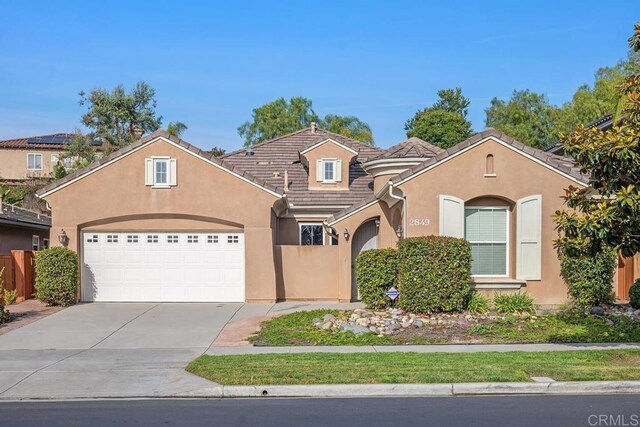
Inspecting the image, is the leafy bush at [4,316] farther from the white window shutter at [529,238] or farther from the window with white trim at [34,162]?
the window with white trim at [34,162]

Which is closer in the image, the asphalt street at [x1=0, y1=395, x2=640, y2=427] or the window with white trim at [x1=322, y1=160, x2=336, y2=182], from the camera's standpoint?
the asphalt street at [x1=0, y1=395, x2=640, y2=427]

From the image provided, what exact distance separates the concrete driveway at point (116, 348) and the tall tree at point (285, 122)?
1643 inches

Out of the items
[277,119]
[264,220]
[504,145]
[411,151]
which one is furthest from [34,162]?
[504,145]

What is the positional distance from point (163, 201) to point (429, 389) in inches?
502

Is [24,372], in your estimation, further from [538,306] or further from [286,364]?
[538,306]

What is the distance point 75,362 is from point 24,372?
105 centimetres

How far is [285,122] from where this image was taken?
60969 mm

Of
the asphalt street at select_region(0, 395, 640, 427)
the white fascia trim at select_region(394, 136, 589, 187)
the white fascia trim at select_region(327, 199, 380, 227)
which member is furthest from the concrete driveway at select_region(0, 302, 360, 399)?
the white fascia trim at select_region(394, 136, 589, 187)

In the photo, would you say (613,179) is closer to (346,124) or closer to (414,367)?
(414,367)

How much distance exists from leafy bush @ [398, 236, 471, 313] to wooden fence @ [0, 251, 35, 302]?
12351mm

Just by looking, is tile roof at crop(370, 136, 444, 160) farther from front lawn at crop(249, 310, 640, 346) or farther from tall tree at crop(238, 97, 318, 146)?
tall tree at crop(238, 97, 318, 146)

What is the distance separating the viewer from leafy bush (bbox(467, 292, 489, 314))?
16.7 m

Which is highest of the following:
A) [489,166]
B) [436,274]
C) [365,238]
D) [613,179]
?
[489,166]

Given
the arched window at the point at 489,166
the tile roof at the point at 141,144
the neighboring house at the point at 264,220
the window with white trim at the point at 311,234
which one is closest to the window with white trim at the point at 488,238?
the neighboring house at the point at 264,220
